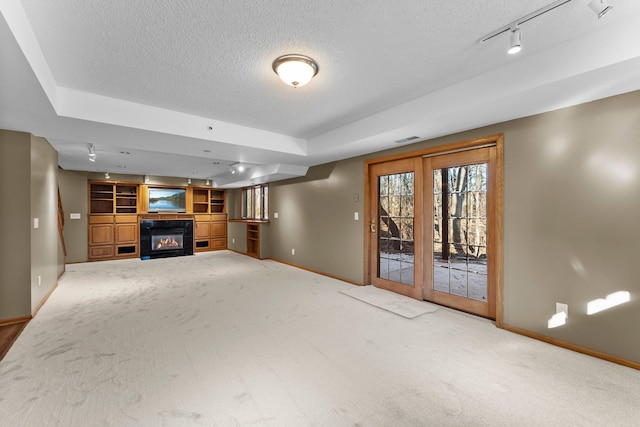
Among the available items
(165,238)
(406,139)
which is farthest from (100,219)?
(406,139)

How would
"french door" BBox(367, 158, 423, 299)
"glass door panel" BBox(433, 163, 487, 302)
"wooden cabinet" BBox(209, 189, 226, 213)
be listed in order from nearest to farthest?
"glass door panel" BBox(433, 163, 487, 302) → "french door" BBox(367, 158, 423, 299) → "wooden cabinet" BBox(209, 189, 226, 213)

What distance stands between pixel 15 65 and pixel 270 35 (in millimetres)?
1680

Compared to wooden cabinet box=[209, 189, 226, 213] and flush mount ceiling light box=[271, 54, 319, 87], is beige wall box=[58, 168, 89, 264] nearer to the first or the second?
wooden cabinet box=[209, 189, 226, 213]

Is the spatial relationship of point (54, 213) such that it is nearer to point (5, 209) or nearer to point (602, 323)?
point (5, 209)

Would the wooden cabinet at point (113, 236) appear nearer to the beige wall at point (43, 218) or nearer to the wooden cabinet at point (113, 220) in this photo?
the wooden cabinet at point (113, 220)

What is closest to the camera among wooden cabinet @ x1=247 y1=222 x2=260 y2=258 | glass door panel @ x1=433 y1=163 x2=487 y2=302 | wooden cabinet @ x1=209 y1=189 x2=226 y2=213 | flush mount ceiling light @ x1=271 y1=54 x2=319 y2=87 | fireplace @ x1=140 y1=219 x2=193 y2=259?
flush mount ceiling light @ x1=271 y1=54 x2=319 y2=87

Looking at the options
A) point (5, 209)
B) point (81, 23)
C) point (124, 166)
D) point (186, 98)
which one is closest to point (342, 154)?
point (186, 98)

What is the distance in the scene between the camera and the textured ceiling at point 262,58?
171cm

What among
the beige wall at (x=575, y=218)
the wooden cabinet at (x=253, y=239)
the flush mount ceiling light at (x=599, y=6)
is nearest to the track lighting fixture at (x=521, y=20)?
the flush mount ceiling light at (x=599, y=6)

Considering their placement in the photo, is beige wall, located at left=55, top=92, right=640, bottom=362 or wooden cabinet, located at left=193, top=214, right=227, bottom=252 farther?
wooden cabinet, located at left=193, top=214, right=227, bottom=252

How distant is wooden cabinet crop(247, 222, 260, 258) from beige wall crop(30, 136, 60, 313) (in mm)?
4029

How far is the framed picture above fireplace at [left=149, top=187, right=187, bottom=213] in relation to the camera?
8.29 metres

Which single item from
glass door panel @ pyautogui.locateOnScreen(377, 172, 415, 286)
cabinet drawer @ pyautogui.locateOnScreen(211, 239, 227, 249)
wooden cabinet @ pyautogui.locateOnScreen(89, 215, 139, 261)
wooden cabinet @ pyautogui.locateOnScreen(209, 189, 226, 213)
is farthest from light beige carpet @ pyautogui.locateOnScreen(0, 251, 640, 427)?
wooden cabinet @ pyautogui.locateOnScreen(209, 189, 226, 213)

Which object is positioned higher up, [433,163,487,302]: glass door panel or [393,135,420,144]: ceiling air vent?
[393,135,420,144]: ceiling air vent
